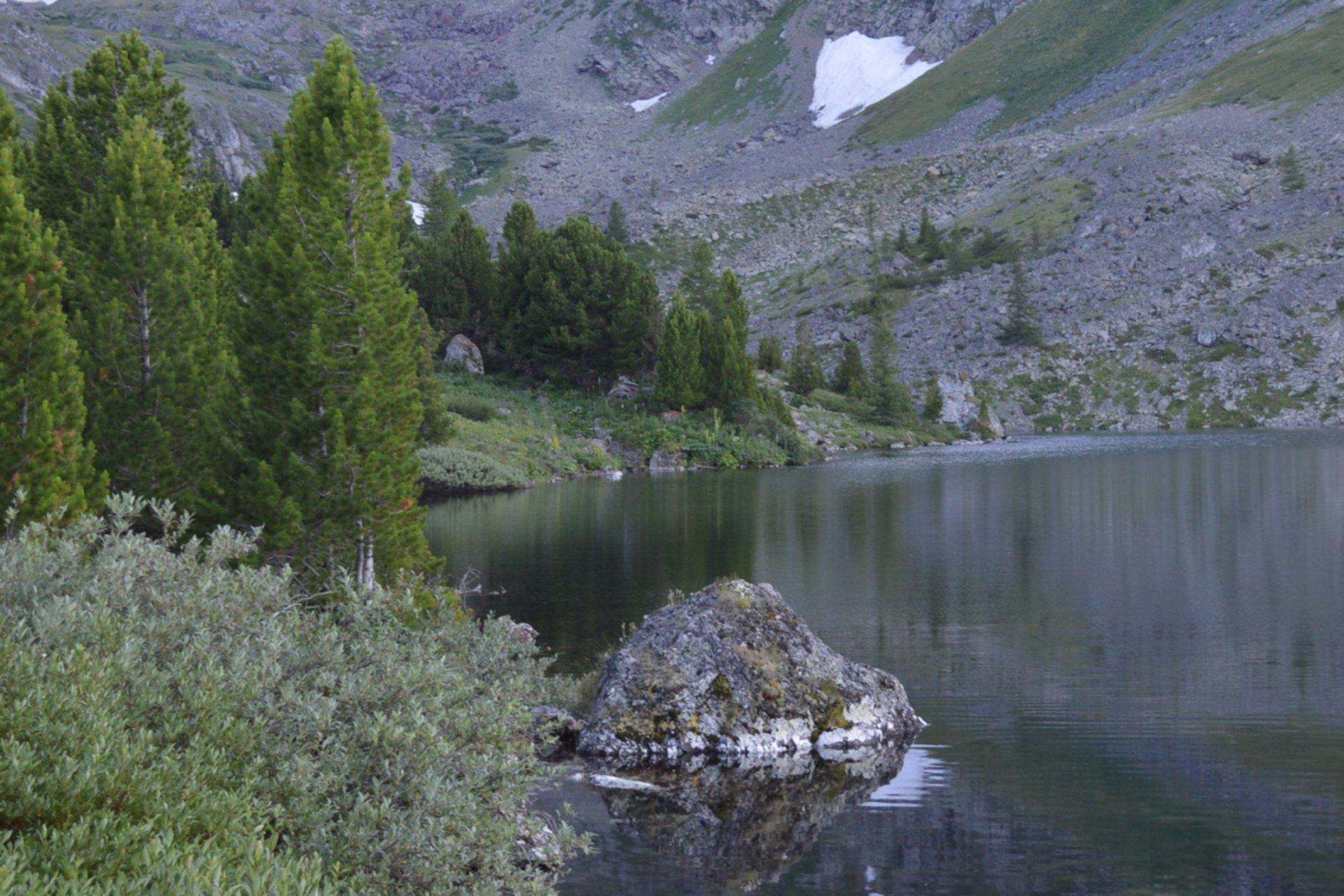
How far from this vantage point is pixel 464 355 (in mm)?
90500

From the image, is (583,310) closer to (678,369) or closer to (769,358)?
(678,369)

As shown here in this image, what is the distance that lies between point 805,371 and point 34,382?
8796 cm

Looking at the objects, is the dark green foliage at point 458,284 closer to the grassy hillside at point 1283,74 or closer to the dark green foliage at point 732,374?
the dark green foliage at point 732,374

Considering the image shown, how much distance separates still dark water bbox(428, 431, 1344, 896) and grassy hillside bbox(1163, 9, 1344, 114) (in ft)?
374

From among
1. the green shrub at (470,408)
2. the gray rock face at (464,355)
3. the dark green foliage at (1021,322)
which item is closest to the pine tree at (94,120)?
the green shrub at (470,408)

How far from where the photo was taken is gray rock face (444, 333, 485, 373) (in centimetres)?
8948

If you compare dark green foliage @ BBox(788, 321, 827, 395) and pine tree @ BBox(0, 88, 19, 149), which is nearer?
pine tree @ BBox(0, 88, 19, 149)

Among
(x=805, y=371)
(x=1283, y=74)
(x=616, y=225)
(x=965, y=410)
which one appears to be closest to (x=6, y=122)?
(x=805, y=371)

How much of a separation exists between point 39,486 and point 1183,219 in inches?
5250

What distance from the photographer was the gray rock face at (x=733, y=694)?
669 inches

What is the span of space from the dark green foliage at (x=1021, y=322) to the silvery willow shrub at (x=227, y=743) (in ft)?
384

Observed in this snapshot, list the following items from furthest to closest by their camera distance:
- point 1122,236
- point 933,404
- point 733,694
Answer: point 1122,236
point 933,404
point 733,694

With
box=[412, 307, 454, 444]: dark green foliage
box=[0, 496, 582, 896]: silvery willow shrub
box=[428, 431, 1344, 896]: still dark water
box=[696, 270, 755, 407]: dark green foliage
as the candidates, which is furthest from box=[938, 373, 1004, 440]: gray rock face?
box=[0, 496, 582, 896]: silvery willow shrub

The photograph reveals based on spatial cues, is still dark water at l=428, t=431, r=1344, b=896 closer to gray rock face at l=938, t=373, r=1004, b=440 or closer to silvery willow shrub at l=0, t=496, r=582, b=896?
silvery willow shrub at l=0, t=496, r=582, b=896
